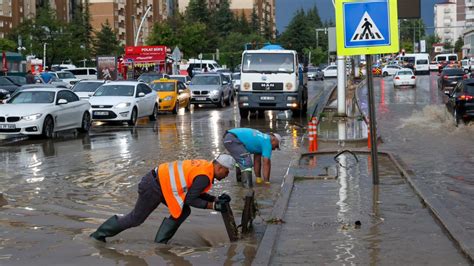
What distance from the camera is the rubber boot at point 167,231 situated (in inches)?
341

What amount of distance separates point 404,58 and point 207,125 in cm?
8333

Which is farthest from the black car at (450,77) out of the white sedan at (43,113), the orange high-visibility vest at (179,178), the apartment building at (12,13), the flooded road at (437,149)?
the apartment building at (12,13)

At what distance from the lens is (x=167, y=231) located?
870 cm

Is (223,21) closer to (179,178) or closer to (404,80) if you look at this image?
(404,80)

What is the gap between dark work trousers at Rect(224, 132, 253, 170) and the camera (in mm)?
11867

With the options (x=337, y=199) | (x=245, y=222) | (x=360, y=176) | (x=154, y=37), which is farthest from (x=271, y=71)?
(x=154, y=37)

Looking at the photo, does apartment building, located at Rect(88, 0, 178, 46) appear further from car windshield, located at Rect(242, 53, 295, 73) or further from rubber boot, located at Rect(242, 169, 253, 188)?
rubber boot, located at Rect(242, 169, 253, 188)

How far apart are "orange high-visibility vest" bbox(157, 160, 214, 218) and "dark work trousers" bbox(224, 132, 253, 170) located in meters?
3.45

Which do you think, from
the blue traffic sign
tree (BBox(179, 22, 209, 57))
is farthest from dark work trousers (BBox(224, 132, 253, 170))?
tree (BBox(179, 22, 209, 57))

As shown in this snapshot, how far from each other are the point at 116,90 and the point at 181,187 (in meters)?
21.0

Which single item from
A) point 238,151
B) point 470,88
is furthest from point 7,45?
point 238,151

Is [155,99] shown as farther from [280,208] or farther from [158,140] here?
[280,208]

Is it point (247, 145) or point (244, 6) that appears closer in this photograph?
point (247, 145)

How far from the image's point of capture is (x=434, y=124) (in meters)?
25.9
